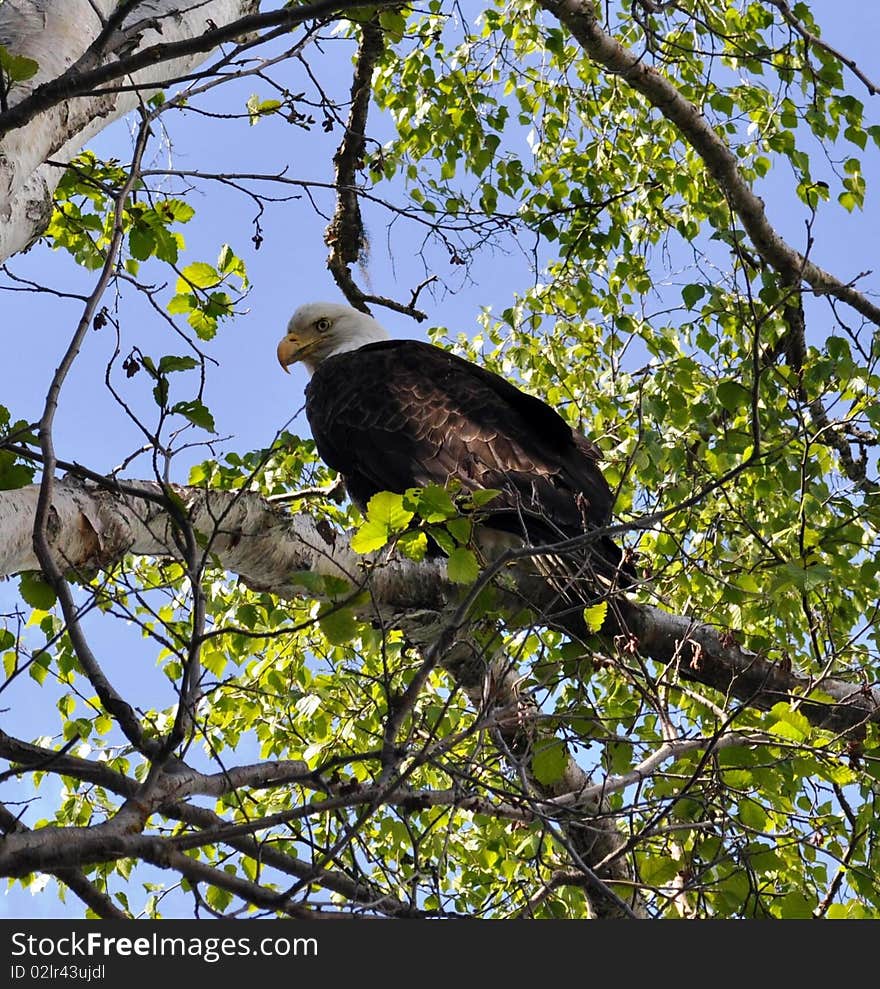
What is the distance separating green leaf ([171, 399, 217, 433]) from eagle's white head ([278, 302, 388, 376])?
4.06m

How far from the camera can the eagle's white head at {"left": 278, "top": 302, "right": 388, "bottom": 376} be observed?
6477mm

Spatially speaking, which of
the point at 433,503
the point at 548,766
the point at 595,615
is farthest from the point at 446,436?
the point at 433,503

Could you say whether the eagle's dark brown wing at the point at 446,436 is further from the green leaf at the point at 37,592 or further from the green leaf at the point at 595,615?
the green leaf at the point at 37,592

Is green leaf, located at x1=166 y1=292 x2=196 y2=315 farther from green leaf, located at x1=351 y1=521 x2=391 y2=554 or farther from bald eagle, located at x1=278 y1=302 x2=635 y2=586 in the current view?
green leaf, located at x1=351 y1=521 x2=391 y2=554

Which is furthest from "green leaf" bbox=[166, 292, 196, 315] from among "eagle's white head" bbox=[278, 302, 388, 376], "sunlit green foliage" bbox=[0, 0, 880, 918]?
"eagle's white head" bbox=[278, 302, 388, 376]

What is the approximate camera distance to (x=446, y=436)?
4.99m

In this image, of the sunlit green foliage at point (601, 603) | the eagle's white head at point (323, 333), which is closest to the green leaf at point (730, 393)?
the sunlit green foliage at point (601, 603)

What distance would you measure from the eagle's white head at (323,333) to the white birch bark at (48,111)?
9.80 feet

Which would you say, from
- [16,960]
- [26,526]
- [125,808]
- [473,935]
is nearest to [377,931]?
[473,935]

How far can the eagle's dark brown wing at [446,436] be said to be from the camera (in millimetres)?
4766

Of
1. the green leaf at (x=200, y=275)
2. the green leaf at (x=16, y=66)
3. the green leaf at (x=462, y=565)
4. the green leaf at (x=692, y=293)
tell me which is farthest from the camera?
the green leaf at (x=692, y=293)

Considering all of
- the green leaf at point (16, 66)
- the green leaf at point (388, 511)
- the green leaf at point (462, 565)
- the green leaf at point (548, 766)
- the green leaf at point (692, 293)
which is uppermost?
the green leaf at point (692, 293)

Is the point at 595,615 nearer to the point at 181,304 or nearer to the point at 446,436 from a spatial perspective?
the point at 181,304

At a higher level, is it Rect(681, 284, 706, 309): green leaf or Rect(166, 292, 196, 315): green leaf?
Rect(681, 284, 706, 309): green leaf
